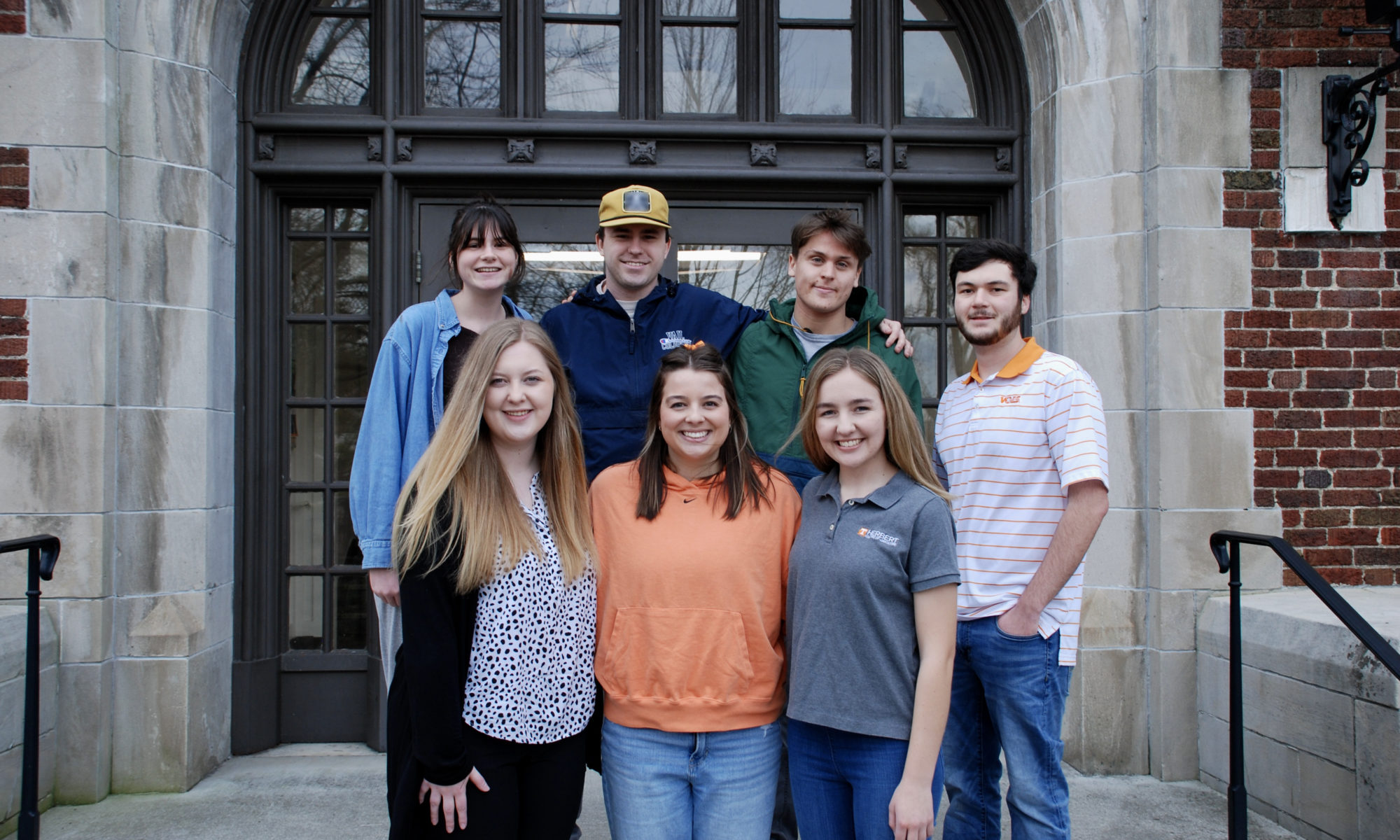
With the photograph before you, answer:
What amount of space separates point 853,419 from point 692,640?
662 millimetres

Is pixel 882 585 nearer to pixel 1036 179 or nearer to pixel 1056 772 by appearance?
pixel 1056 772

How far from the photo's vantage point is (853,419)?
2182 millimetres

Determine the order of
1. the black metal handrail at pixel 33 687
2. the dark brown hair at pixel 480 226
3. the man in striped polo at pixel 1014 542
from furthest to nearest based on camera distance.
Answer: the black metal handrail at pixel 33 687 → the dark brown hair at pixel 480 226 → the man in striped polo at pixel 1014 542

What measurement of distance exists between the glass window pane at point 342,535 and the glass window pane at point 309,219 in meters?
1.40

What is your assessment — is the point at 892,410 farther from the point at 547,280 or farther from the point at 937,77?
the point at 937,77

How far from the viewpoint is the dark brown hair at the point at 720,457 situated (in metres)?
2.25

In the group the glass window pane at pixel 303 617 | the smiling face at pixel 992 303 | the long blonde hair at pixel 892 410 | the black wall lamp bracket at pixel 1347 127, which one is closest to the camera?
the long blonde hair at pixel 892 410

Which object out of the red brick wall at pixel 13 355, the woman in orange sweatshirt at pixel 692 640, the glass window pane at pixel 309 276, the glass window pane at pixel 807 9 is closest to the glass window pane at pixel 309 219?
the glass window pane at pixel 309 276

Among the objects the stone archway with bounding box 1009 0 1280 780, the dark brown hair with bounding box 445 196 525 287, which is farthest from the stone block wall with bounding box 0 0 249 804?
the stone archway with bounding box 1009 0 1280 780

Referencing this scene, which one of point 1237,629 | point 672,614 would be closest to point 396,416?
point 672,614

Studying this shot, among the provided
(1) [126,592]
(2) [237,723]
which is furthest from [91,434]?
(2) [237,723]

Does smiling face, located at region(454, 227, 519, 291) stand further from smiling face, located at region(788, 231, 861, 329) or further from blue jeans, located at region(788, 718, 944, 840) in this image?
blue jeans, located at region(788, 718, 944, 840)

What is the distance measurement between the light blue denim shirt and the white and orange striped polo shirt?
5.62 ft

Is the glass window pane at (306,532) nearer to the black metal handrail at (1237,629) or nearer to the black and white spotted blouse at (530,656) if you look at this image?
the black and white spotted blouse at (530,656)
